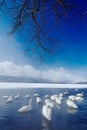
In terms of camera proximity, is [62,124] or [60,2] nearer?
[60,2]

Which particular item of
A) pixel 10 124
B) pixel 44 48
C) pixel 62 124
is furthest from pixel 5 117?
pixel 44 48

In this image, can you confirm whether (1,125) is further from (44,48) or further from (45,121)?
(44,48)

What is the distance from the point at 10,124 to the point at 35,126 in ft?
3.57

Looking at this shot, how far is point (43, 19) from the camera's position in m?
3.57

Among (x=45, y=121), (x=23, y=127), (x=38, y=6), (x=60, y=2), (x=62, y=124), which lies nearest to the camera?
(x=60, y=2)

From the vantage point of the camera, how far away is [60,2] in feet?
10.5

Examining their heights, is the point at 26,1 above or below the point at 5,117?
above

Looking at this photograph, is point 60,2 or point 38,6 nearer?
point 60,2

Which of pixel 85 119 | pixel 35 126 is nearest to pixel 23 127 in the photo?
pixel 35 126

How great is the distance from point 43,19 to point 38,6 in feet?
0.73

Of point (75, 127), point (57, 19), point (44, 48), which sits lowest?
point (75, 127)

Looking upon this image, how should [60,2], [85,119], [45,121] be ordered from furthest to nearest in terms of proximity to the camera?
[85,119], [45,121], [60,2]

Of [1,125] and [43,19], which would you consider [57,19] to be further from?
[1,125]

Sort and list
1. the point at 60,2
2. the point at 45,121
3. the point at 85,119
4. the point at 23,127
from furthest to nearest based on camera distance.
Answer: the point at 85,119, the point at 45,121, the point at 23,127, the point at 60,2
